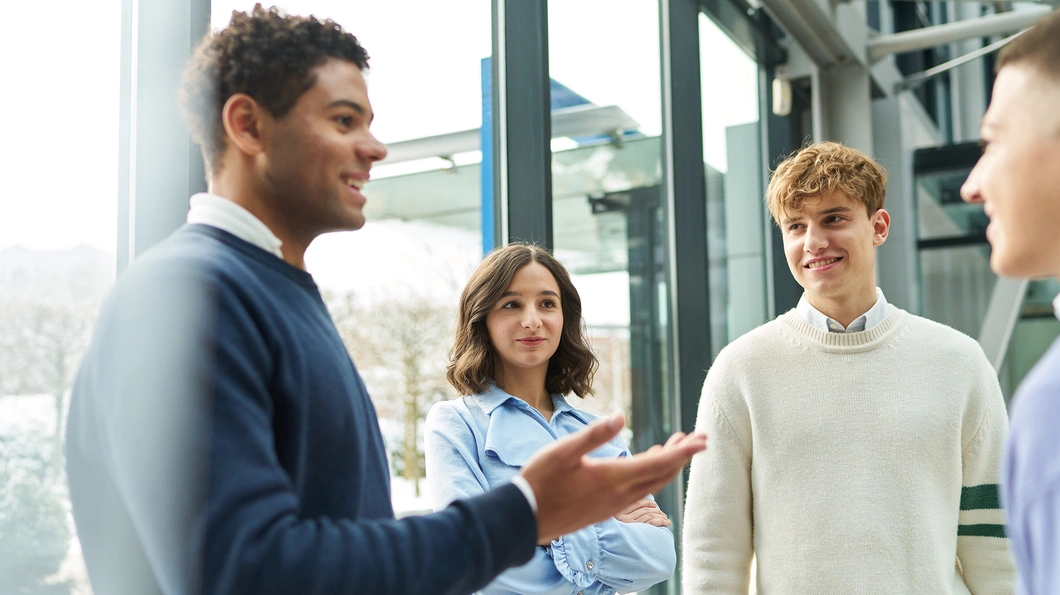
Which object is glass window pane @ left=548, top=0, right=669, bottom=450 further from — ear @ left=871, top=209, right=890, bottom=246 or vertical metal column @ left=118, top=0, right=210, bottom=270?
vertical metal column @ left=118, top=0, right=210, bottom=270

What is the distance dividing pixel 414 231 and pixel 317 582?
1.85 meters

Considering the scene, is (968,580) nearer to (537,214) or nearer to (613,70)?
(537,214)

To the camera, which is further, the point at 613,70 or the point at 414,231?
the point at 613,70

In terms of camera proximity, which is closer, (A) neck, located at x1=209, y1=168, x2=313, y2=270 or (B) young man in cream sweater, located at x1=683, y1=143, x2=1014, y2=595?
(A) neck, located at x1=209, y1=168, x2=313, y2=270

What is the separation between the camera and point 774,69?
651cm

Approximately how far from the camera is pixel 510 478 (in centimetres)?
205

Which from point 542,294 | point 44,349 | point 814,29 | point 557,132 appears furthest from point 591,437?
point 814,29

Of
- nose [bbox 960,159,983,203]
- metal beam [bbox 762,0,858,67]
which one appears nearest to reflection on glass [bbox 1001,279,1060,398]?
metal beam [bbox 762,0,858,67]

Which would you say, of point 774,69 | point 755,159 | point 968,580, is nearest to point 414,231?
point 968,580

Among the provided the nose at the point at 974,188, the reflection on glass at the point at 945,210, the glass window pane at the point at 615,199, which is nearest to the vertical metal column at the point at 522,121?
the glass window pane at the point at 615,199

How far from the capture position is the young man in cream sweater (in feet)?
6.72

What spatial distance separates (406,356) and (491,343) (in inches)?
22.8

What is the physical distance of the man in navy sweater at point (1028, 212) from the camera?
92 cm

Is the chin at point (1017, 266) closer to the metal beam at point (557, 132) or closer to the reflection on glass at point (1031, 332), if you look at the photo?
the metal beam at point (557, 132)
